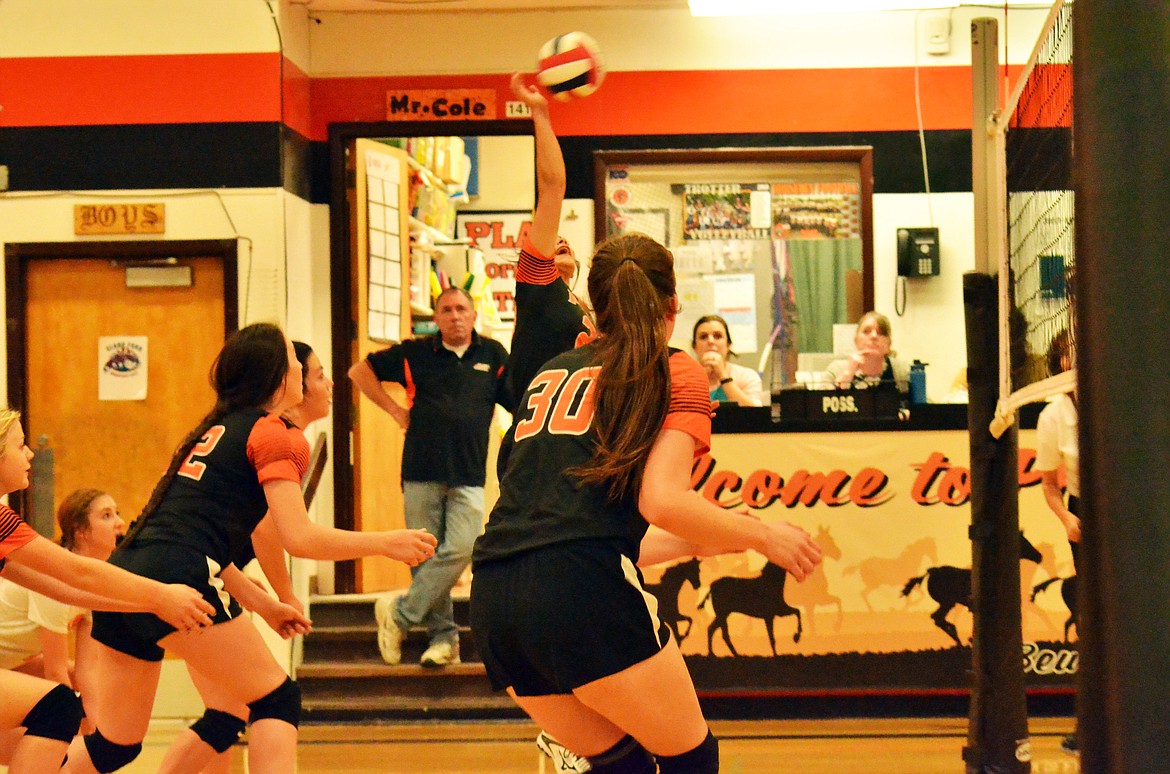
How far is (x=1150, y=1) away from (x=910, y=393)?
19.6 feet

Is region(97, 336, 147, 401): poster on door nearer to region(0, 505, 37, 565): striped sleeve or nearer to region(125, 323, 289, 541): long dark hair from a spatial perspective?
region(125, 323, 289, 541): long dark hair

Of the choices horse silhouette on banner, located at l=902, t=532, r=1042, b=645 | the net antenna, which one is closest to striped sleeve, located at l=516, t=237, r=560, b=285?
the net antenna

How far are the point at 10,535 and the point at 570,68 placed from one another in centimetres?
230

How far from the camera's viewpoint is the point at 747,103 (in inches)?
345

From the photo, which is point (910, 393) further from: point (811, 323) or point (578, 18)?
point (578, 18)

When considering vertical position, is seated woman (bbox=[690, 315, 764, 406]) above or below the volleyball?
below

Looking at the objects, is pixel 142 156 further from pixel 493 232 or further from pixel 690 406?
pixel 690 406

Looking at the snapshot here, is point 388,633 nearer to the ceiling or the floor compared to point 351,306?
nearer to the floor

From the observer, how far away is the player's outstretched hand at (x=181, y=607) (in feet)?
11.8

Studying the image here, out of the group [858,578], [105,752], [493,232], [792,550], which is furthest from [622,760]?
[493,232]

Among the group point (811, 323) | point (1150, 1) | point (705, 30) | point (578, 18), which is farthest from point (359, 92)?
point (1150, 1)

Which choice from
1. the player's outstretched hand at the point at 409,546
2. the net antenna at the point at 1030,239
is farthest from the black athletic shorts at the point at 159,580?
the net antenna at the point at 1030,239

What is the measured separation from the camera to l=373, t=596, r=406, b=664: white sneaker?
299 inches

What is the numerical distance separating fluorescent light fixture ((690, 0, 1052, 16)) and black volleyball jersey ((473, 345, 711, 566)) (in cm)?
578
